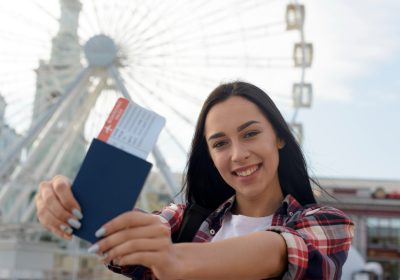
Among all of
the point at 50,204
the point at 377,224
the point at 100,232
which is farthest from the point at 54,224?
the point at 377,224

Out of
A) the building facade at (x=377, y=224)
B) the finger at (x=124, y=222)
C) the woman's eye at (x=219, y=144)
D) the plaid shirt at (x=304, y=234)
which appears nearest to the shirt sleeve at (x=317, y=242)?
the plaid shirt at (x=304, y=234)

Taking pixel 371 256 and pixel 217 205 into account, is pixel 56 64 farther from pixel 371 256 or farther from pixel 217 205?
pixel 371 256

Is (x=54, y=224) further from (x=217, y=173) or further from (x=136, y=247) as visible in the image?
(x=217, y=173)

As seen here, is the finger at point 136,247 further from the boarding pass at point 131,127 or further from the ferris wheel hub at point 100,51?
the ferris wheel hub at point 100,51

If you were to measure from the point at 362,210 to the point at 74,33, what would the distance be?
80.2 feet

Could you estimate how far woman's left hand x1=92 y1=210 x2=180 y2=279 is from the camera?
3.43ft

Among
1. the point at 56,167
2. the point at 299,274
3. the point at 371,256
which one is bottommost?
the point at 371,256

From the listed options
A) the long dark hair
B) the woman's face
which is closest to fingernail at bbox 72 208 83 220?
the woman's face

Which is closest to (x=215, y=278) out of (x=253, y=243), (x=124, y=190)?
(x=253, y=243)

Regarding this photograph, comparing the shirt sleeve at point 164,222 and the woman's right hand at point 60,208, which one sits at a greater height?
the woman's right hand at point 60,208

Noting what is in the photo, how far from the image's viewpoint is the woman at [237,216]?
1.08 meters

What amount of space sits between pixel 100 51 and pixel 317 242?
12.2 m

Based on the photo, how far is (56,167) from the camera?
1481cm

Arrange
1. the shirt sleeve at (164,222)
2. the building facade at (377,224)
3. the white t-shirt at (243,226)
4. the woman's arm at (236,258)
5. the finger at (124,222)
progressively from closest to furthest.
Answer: the finger at (124,222) → the woman's arm at (236,258) → the shirt sleeve at (164,222) → the white t-shirt at (243,226) → the building facade at (377,224)
